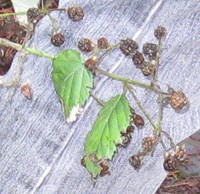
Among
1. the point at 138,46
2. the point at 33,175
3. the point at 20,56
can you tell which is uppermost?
the point at 138,46

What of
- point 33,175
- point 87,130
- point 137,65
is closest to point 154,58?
point 137,65

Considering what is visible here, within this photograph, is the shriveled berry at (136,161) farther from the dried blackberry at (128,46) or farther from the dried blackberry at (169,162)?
the dried blackberry at (128,46)

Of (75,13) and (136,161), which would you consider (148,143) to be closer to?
(136,161)

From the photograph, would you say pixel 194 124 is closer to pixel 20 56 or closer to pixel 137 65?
pixel 137 65

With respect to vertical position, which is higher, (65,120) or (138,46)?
(138,46)
